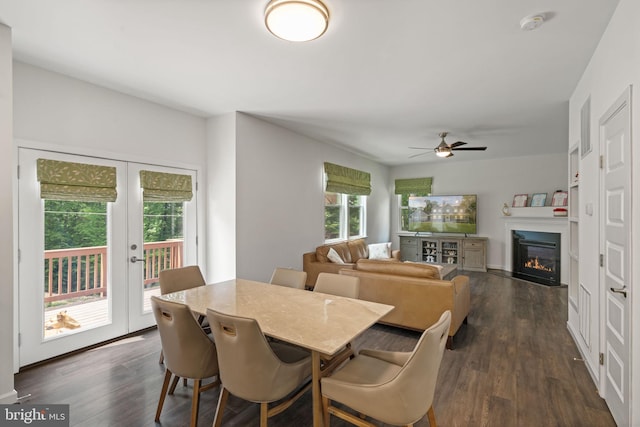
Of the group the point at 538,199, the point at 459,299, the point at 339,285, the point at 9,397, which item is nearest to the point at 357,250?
the point at 459,299

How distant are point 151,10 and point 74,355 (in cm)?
317

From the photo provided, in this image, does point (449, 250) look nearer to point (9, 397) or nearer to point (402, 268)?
point (402, 268)

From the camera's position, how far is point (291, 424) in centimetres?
198

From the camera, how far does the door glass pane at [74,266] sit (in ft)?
9.48

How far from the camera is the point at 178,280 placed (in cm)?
287

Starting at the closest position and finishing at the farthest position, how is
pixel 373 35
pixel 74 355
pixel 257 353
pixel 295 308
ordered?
pixel 257 353 → pixel 295 308 → pixel 373 35 → pixel 74 355

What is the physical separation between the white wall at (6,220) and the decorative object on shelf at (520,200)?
8.19 meters

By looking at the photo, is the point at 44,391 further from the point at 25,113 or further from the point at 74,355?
the point at 25,113

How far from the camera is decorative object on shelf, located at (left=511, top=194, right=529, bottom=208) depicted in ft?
22.3

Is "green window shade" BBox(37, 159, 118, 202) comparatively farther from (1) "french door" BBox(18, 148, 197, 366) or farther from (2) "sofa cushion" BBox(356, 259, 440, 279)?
(2) "sofa cushion" BBox(356, 259, 440, 279)

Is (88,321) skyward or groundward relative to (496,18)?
groundward

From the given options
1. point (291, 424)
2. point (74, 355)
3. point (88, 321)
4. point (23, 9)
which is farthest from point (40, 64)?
point (291, 424)

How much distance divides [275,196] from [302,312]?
2.78m

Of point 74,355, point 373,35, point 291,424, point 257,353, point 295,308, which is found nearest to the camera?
point 257,353
